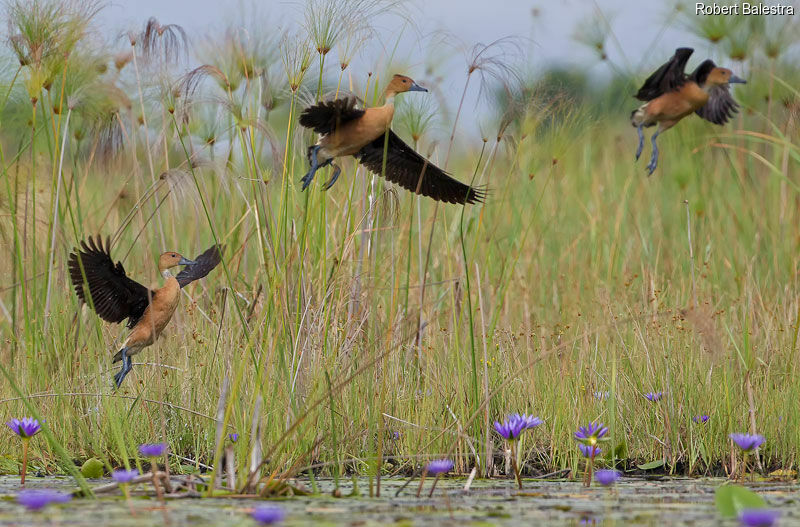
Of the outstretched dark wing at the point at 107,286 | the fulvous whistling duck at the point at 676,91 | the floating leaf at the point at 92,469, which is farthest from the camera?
the fulvous whistling duck at the point at 676,91

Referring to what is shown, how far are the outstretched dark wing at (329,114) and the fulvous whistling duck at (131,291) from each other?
802mm

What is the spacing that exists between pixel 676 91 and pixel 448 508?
214cm

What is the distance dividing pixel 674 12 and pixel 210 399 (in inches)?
135

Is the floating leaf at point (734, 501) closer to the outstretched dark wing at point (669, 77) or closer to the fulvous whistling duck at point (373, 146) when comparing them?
the fulvous whistling duck at point (373, 146)

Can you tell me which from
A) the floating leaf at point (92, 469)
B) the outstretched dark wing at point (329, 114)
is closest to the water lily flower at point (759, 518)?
the outstretched dark wing at point (329, 114)

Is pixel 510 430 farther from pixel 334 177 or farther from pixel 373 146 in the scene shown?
pixel 373 146

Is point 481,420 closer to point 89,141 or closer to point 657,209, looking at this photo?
point 89,141

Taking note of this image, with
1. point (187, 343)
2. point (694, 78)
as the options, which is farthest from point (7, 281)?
point (694, 78)

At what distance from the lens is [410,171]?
10.8 feet

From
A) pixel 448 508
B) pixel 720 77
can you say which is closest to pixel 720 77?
pixel 720 77

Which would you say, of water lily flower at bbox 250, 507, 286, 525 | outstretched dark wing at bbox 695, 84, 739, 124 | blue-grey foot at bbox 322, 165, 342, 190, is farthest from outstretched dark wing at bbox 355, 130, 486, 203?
water lily flower at bbox 250, 507, 286, 525

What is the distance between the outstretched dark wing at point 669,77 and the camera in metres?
3.77

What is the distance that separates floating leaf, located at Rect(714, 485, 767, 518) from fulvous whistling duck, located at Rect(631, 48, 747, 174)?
69.2 inches

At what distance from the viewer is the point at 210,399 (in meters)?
3.55
